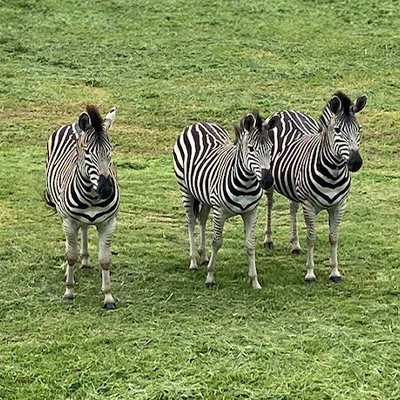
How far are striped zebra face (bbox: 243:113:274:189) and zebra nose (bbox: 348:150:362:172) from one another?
30.8 inches

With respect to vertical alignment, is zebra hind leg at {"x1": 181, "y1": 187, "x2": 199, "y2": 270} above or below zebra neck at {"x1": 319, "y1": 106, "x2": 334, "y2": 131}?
below

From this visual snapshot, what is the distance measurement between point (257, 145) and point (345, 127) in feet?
3.02

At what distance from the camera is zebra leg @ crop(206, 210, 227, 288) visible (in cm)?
820

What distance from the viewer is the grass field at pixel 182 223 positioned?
6.29m

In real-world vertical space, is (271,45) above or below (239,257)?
above

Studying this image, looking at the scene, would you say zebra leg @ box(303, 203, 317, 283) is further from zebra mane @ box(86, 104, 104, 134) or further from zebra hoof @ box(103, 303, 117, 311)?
A: zebra mane @ box(86, 104, 104, 134)

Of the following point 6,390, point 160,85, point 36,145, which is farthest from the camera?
point 160,85

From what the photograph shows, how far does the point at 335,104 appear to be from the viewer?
26.5ft

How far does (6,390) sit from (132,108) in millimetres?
11084

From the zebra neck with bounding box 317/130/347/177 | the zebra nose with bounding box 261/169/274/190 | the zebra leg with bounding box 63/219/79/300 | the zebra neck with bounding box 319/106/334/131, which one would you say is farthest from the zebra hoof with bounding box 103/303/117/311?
the zebra neck with bounding box 319/106/334/131

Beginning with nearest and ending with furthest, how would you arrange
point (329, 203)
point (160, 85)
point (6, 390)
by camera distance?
point (6, 390) < point (329, 203) < point (160, 85)

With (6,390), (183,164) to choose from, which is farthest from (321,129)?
(6,390)

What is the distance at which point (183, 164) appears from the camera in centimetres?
898

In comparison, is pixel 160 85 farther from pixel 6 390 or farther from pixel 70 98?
pixel 6 390
